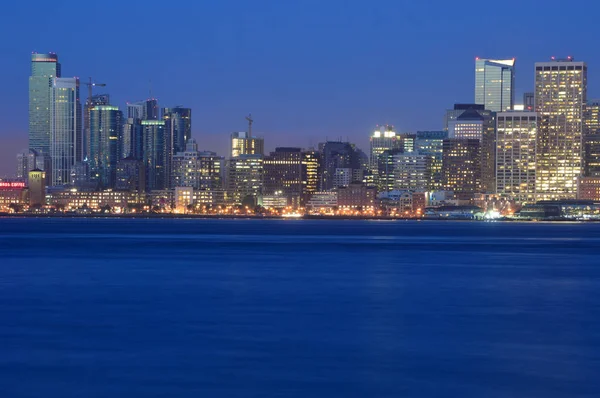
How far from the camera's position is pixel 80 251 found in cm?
9100

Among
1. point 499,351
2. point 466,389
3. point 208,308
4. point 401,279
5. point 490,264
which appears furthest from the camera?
point 490,264

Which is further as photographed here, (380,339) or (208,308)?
(208,308)

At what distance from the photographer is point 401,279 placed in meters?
59.7

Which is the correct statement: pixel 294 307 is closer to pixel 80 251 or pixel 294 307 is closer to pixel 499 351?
pixel 499 351

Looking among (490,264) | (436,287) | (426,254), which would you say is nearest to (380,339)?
(436,287)

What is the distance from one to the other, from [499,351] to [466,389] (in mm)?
5997

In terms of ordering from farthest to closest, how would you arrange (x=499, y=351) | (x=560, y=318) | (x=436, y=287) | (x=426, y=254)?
(x=426, y=254) < (x=436, y=287) < (x=560, y=318) < (x=499, y=351)

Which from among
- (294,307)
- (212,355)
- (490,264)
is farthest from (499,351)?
(490,264)

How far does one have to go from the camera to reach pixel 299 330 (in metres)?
37.8

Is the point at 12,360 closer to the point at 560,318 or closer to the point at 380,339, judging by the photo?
the point at 380,339

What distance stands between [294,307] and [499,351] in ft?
44.2

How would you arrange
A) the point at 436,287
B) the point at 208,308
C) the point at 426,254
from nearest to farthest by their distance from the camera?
the point at 208,308, the point at 436,287, the point at 426,254

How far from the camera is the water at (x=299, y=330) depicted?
92.4 ft

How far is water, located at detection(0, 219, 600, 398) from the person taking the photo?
28156mm
